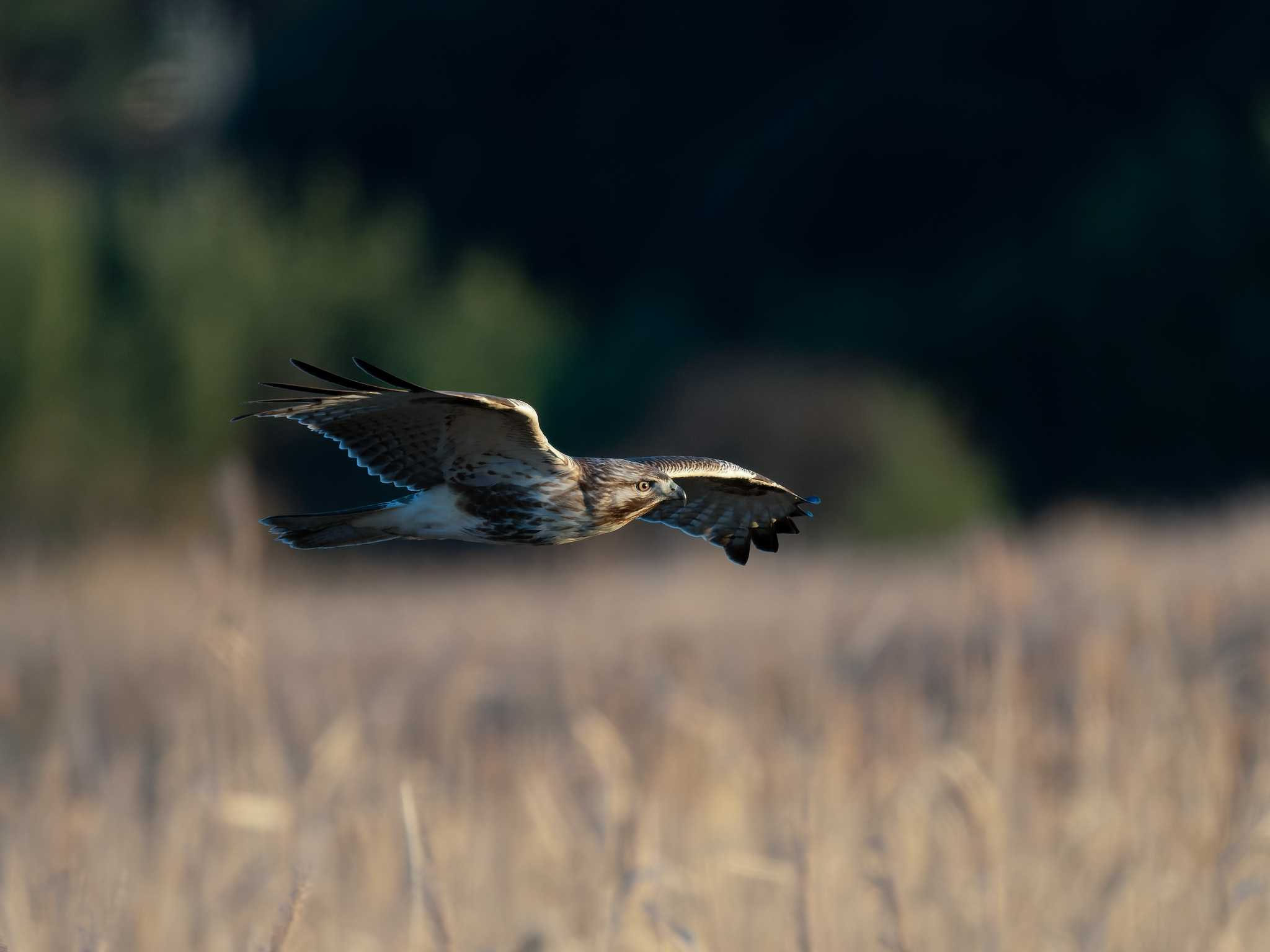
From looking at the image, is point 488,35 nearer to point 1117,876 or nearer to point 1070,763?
point 1070,763

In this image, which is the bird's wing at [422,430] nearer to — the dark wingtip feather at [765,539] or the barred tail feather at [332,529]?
the barred tail feather at [332,529]

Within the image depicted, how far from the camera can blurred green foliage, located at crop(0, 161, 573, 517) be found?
20391 mm

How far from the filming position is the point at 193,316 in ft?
69.4

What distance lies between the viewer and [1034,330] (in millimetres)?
21531

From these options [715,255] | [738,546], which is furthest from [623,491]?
[715,255]

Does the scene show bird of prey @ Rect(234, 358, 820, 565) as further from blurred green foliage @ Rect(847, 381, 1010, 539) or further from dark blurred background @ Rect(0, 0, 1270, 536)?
blurred green foliage @ Rect(847, 381, 1010, 539)

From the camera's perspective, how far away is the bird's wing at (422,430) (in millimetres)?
2229

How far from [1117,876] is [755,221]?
63.5 feet

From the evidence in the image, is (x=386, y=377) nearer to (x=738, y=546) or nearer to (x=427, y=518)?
(x=427, y=518)

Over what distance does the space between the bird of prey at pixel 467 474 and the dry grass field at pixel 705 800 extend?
469 mm

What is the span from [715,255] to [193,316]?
24.0ft

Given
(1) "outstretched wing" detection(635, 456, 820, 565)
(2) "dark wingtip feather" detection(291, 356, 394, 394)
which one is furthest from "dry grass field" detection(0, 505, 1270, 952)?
(2) "dark wingtip feather" detection(291, 356, 394, 394)

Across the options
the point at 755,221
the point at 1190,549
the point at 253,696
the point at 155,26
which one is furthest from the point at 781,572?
the point at 155,26

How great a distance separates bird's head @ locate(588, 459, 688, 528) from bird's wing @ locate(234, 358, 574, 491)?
6 centimetres
